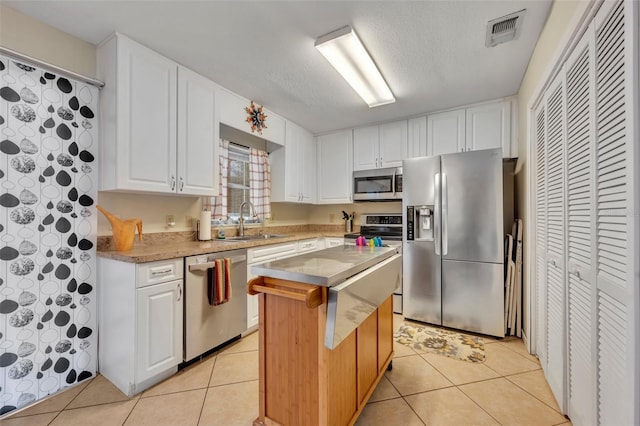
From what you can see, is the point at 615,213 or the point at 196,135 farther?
the point at 196,135

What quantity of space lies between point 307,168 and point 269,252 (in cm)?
173

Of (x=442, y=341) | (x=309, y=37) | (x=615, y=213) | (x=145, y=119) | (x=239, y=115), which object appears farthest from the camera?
(x=239, y=115)

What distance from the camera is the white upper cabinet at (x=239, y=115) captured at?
2.74m

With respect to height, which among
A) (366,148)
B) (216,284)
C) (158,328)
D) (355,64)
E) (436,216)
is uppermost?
(355,64)

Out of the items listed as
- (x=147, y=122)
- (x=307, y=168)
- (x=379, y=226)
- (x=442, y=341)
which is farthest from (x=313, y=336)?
(x=307, y=168)

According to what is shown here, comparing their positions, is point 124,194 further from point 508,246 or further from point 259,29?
point 508,246

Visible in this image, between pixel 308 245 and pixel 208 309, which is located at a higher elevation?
pixel 308 245

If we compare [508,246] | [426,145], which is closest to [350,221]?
[426,145]

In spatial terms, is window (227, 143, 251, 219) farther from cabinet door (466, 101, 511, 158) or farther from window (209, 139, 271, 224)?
cabinet door (466, 101, 511, 158)

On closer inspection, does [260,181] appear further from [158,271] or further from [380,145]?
[158,271]

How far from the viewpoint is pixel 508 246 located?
8.74ft

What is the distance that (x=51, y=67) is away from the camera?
183cm

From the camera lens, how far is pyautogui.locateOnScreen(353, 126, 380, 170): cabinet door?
381 cm

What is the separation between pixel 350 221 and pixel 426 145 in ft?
5.01
